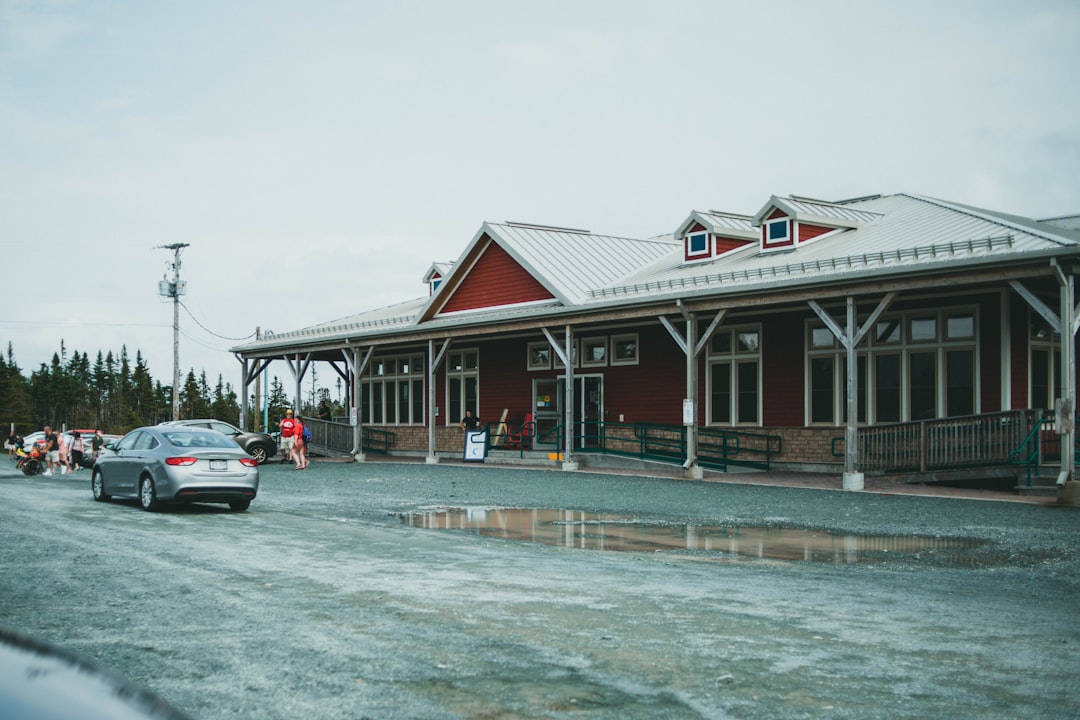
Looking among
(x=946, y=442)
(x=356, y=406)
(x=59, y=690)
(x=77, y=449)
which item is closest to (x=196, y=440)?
(x=946, y=442)

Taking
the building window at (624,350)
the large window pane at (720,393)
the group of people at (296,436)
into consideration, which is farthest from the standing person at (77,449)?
the large window pane at (720,393)

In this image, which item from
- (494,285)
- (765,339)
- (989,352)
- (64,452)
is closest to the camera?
(989,352)

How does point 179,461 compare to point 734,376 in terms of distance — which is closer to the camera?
point 179,461

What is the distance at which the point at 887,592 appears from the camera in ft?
31.2

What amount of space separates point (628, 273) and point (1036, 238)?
14.9 m

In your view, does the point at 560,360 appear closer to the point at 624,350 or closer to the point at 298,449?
the point at 624,350

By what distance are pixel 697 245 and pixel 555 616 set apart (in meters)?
23.2

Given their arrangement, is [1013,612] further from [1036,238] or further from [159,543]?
[1036,238]

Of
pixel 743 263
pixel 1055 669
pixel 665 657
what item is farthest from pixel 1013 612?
pixel 743 263

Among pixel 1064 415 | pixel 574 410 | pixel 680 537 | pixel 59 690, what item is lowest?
pixel 680 537

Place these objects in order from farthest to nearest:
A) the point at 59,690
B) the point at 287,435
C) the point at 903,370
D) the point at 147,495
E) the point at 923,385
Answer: the point at 287,435 < the point at 903,370 < the point at 923,385 < the point at 147,495 < the point at 59,690

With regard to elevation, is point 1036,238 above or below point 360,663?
above

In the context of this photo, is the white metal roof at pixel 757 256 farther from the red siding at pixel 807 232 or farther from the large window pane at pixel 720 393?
the large window pane at pixel 720 393

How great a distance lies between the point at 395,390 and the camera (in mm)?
40250
